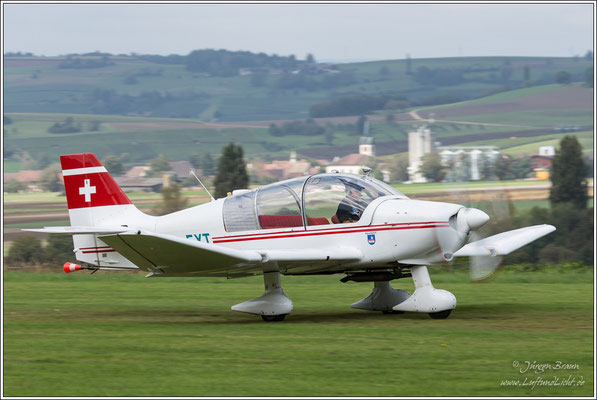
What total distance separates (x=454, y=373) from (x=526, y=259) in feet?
120

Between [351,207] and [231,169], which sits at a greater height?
[351,207]

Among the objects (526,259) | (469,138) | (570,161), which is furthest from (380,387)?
(469,138)

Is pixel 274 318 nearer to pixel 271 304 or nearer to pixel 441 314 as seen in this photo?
pixel 271 304

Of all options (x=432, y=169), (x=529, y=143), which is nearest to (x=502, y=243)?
(x=432, y=169)

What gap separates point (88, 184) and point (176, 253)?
309 cm

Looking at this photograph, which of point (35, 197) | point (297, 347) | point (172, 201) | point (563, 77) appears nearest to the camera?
point (297, 347)

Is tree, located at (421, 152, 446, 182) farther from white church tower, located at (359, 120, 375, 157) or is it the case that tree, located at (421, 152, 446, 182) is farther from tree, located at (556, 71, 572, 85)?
tree, located at (556, 71, 572, 85)

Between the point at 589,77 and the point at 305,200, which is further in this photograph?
the point at 589,77

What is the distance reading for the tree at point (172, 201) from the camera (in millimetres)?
51188

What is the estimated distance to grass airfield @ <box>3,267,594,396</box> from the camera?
6969 mm

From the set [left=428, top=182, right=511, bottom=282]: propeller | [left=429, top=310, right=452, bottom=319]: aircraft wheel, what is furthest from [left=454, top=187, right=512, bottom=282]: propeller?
[left=429, top=310, right=452, bottom=319]: aircraft wheel

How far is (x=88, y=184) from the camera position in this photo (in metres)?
13.1

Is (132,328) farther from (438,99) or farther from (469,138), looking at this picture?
(438,99)

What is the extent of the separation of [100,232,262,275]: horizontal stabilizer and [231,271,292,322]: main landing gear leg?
0.64 meters
